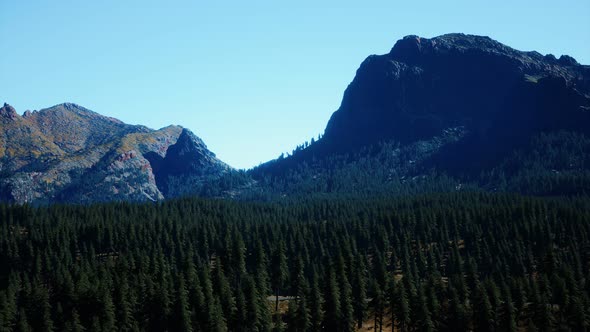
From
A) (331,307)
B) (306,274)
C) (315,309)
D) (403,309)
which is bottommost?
(403,309)

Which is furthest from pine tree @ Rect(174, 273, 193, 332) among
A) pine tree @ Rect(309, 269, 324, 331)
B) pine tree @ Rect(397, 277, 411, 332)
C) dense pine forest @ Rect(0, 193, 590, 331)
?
pine tree @ Rect(397, 277, 411, 332)

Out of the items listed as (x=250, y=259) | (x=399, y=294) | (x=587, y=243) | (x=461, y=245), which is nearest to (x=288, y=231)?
(x=250, y=259)

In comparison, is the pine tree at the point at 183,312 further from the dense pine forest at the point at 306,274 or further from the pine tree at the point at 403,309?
the pine tree at the point at 403,309

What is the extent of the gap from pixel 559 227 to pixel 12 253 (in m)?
158

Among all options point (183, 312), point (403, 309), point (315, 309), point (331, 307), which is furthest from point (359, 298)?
point (183, 312)

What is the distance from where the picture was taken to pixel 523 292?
342 feet

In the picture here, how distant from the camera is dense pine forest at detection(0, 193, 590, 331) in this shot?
94.5 meters

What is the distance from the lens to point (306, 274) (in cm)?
13562

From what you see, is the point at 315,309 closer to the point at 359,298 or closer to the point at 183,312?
the point at 359,298

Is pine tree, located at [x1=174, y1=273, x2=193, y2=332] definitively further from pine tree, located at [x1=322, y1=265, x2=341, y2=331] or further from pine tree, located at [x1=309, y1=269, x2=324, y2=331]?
pine tree, located at [x1=322, y1=265, x2=341, y2=331]

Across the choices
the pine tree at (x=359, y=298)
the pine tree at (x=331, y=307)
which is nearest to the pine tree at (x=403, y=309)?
the pine tree at (x=359, y=298)

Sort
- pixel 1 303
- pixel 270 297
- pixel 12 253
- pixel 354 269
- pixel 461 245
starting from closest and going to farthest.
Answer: pixel 1 303
pixel 354 269
pixel 270 297
pixel 12 253
pixel 461 245

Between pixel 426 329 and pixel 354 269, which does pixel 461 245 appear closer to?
pixel 354 269

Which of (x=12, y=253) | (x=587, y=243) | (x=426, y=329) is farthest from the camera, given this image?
(x=12, y=253)
